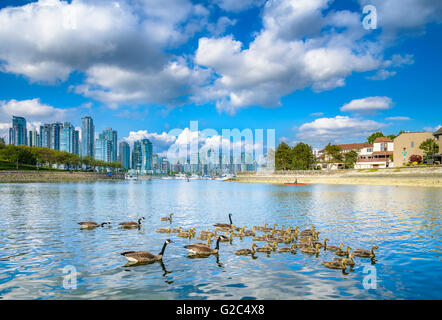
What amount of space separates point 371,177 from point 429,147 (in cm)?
2738

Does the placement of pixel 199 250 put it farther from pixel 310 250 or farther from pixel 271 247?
pixel 310 250

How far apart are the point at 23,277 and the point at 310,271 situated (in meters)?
13.1

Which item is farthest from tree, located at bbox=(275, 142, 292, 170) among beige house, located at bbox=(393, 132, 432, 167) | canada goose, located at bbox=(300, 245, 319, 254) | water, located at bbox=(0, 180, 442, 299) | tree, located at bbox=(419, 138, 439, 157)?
canada goose, located at bbox=(300, 245, 319, 254)

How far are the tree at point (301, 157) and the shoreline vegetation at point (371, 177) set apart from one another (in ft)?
46.2

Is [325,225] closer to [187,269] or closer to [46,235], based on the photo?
[187,269]

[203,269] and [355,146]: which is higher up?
[355,146]

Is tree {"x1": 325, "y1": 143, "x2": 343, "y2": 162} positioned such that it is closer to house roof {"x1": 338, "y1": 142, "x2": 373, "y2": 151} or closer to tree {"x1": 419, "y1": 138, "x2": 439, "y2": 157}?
house roof {"x1": 338, "y1": 142, "x2": 373, "y2": 151}

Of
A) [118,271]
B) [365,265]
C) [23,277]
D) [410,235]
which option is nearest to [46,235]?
[23,277]

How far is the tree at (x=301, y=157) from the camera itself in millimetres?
165938

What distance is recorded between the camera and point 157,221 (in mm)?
31000

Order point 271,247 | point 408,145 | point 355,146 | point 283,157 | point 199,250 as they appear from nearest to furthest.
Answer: point 199,250 → point 271,247 → point 408,145 → point 283,157 → point 355,146

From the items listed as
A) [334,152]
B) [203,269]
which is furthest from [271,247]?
[334,152]

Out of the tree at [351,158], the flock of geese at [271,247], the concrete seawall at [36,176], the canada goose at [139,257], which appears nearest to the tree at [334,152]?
the tree at [351,158]

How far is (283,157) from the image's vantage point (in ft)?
570
